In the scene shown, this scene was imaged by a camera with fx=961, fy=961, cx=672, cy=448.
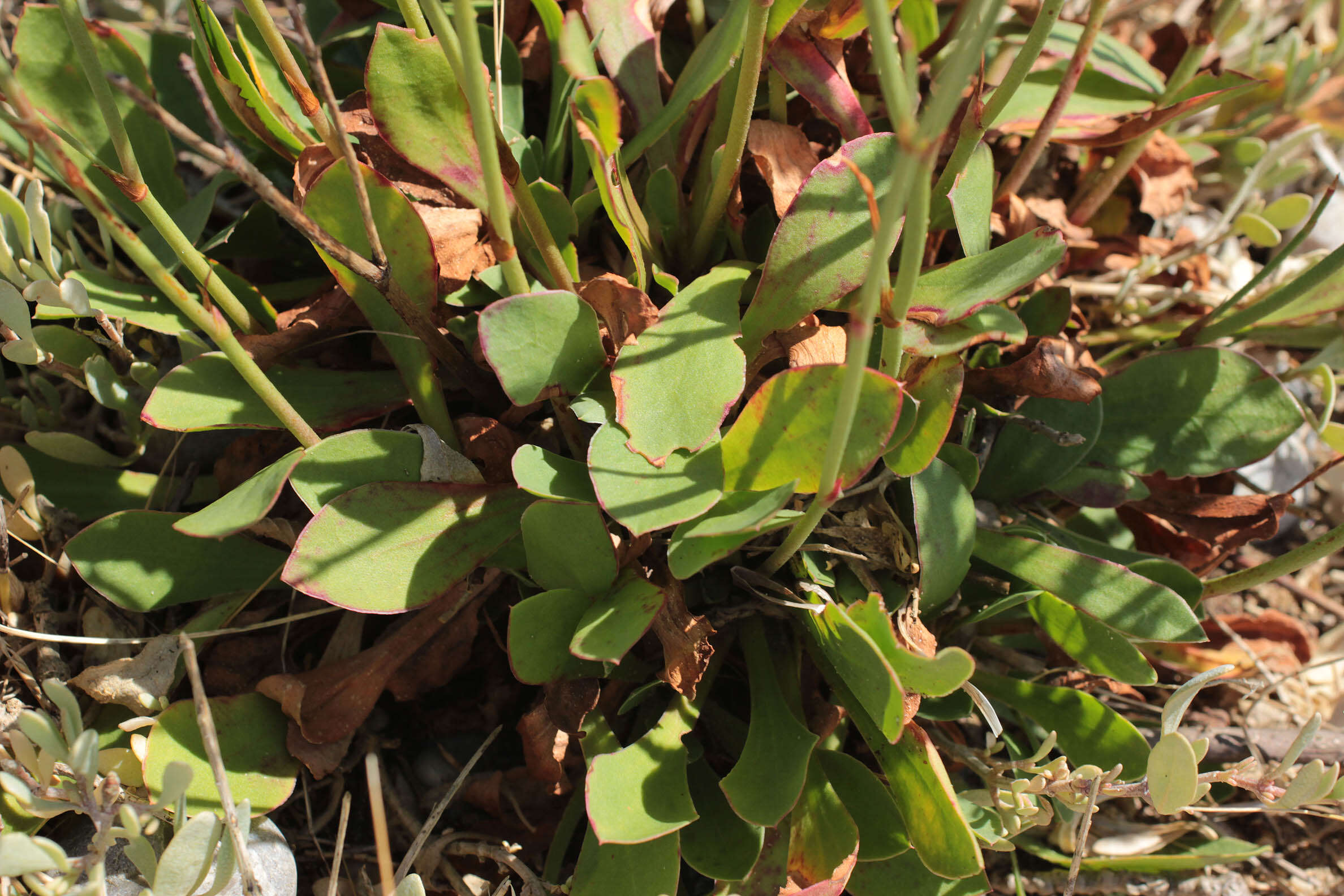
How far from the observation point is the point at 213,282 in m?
1.02

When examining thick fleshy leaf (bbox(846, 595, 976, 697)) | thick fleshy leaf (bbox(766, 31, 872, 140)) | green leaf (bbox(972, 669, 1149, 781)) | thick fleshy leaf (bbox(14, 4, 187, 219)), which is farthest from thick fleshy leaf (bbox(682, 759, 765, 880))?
thick fleshy leaf (bbox(14, 4, 187, 219))

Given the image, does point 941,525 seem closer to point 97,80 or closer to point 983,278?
point 983,278

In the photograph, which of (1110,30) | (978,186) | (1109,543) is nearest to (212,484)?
(978,186)

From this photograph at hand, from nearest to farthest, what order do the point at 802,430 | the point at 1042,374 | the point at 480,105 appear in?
the point at 480,105 → the point at 802,430 → the point at 1042,374

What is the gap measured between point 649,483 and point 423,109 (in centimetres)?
48

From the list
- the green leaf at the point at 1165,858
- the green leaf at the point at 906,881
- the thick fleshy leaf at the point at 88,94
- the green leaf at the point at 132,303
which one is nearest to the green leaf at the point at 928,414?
the green leaf at the point at 906,881

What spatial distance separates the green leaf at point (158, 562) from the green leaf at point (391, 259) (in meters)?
0.30

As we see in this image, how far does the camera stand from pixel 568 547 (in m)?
1.02

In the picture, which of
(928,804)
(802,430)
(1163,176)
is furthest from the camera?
(1163,176)

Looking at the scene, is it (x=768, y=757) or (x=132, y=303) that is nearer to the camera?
(x=768, y=757)

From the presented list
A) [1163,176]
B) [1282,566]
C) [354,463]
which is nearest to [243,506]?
[354,463]

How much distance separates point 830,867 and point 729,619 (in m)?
0.30

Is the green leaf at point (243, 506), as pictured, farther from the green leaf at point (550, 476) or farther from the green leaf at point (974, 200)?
the green leaf at point (974, 200)

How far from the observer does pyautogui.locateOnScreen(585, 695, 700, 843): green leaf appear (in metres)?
0.98
